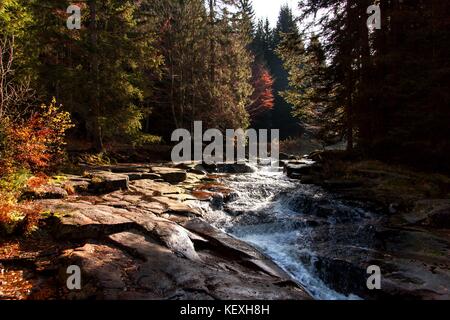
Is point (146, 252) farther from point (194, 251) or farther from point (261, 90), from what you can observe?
point (261, 90)

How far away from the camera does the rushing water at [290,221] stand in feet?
21.2

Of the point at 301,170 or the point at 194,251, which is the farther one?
the point at 301,170

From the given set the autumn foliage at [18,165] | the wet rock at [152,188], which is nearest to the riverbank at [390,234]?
the wet rock at [152,188]

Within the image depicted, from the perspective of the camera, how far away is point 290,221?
867 cm

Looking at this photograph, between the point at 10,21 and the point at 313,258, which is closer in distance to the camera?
the point at 313,258

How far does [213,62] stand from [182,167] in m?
11.8

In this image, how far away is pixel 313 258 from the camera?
6.46m

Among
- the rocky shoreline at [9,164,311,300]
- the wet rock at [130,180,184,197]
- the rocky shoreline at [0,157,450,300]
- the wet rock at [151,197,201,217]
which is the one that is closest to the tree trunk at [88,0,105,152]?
the wet rock at [130,180,184,197]

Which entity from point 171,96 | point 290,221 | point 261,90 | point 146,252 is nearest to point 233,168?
point 171,96

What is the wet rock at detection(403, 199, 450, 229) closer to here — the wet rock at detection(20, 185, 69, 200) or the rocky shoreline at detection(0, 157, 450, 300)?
the rocky shoreline at detection(0, 157, 450, 300)

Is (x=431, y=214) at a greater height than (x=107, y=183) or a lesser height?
lesser

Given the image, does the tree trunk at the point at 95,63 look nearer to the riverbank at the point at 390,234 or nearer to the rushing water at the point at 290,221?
the rushing water at the point at 290,221
